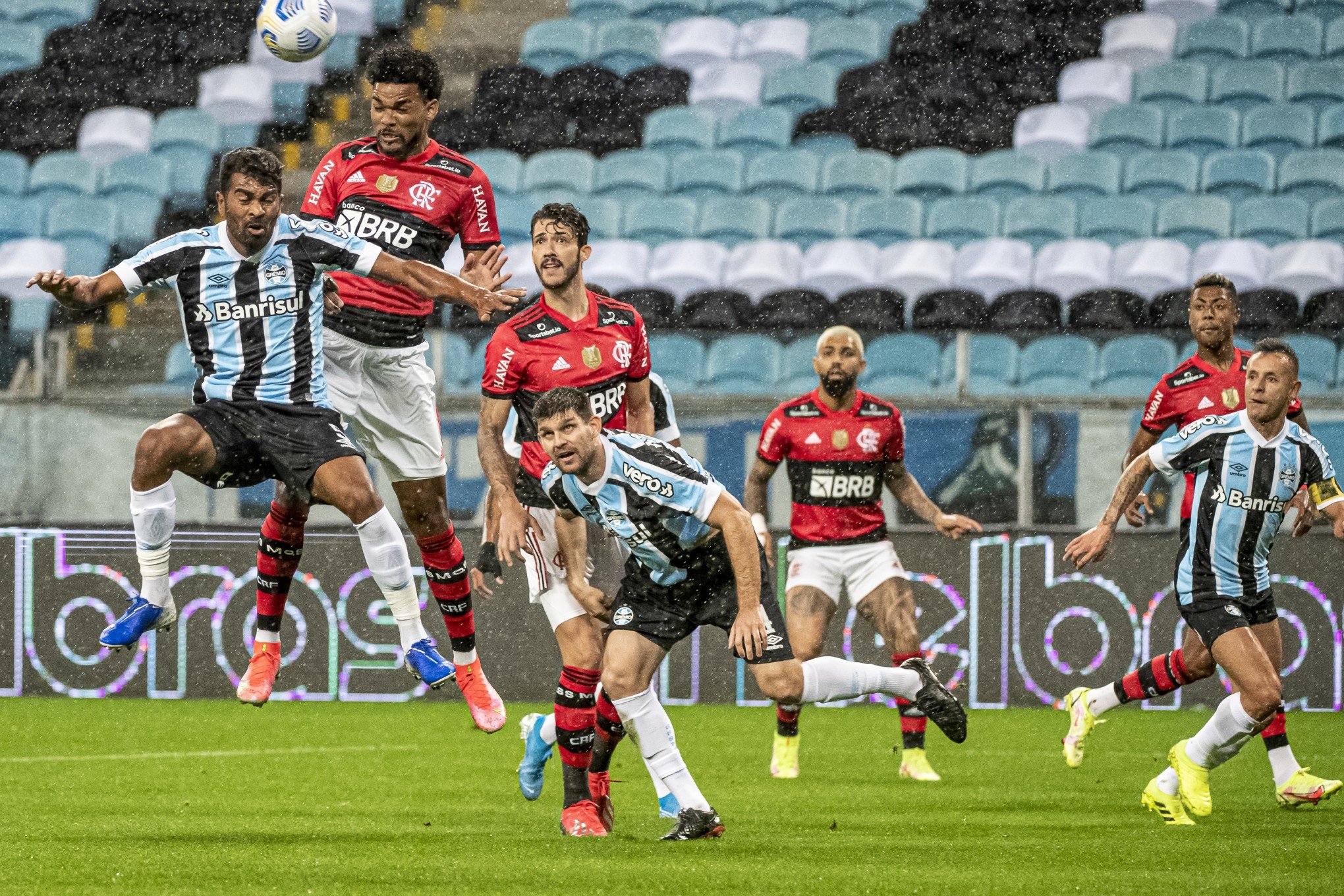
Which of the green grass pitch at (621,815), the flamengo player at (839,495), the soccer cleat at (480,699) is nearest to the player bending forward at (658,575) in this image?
the green grass pitch at (621,815)

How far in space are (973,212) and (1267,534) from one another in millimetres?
8223

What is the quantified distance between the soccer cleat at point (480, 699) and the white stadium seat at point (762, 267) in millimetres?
7644

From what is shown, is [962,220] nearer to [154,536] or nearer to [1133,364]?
[1133,364]

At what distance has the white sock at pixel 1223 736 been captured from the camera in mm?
6758

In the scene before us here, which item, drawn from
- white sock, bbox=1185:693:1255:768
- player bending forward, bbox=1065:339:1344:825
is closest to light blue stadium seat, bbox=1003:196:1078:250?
player bending forward, bbox=1065:339:1344:825

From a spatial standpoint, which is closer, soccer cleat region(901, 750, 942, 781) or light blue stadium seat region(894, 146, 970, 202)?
soccer cleat region(901, 750, 942, 781)

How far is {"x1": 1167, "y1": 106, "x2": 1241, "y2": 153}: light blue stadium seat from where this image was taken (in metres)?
15.4

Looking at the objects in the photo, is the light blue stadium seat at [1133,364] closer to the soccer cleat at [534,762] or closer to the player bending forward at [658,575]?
the player bending forward at [658,575]

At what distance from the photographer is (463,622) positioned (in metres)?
7.22

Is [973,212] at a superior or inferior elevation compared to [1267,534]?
superior

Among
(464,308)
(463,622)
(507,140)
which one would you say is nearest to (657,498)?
(463,622)

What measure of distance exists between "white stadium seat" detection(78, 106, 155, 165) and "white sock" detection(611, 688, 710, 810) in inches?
469

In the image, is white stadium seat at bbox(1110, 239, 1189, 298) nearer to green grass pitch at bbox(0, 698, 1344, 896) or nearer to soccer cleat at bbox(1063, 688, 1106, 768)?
→ green grass pitch at bbox(0, 698, 1344, 896)

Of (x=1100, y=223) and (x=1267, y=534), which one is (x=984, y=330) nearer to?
(x=1100, y=223)
